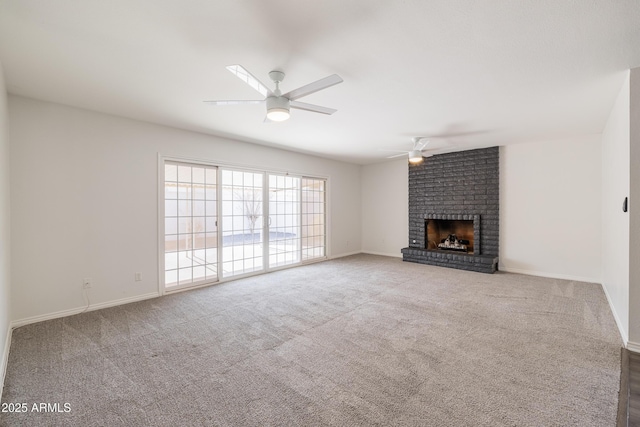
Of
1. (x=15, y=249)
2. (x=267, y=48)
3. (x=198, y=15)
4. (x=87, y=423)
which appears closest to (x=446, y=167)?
(x=267, y=48)

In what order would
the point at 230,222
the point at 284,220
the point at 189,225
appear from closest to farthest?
the point at 189,225 → the point at 230,222 → the point at 284,220

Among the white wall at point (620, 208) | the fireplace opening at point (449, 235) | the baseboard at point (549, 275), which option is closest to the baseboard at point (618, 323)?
the white wall at point (620, 208)

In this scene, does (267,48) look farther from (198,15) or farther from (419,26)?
(419,26)

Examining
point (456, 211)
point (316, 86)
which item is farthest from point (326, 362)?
point (456, 211)

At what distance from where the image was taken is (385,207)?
7520mm

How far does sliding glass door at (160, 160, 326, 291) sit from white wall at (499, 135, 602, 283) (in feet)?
13.5

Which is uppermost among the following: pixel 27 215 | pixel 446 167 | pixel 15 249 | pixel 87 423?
pixel 446 167

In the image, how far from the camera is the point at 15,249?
311 centimetres

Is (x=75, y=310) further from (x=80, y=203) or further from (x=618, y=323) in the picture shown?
(x=618, y=323)

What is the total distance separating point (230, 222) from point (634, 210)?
5142 millimetres

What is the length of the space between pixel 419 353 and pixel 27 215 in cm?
441

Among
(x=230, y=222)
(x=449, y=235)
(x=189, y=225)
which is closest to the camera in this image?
(x=189, y=225)

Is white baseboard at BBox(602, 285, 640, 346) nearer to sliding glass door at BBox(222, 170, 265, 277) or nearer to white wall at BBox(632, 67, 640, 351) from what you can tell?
white wall at BBox(632, 67, 640, 351)

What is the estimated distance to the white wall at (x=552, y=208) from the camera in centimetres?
480
